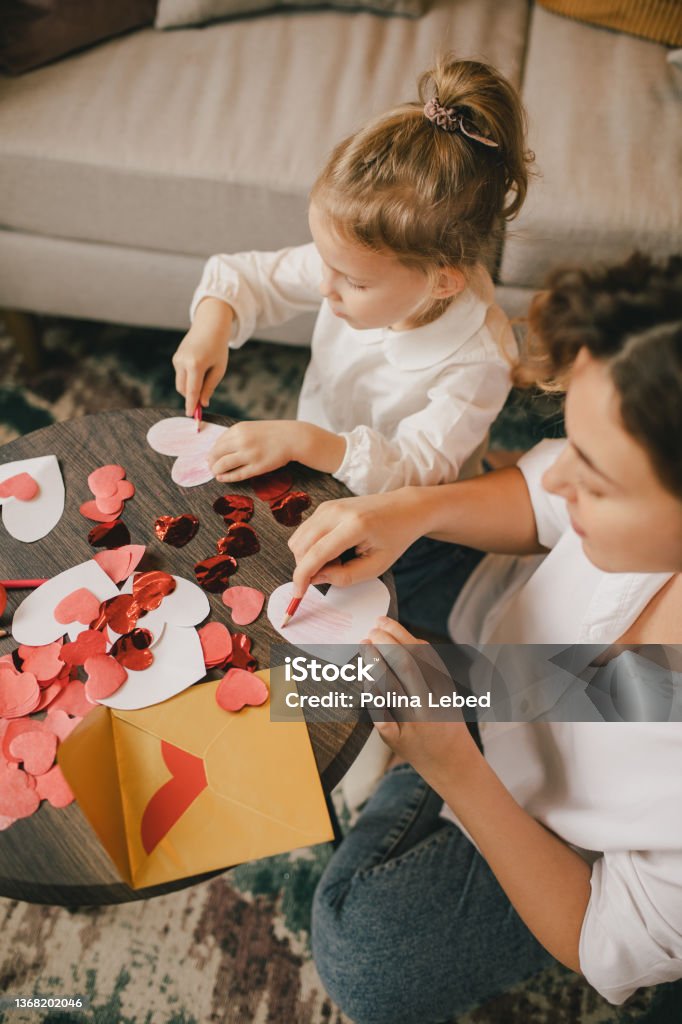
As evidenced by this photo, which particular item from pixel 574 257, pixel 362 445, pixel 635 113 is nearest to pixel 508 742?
pixel 362 445

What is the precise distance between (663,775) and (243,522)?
0.51 m

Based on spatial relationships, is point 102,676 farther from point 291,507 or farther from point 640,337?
point 640,337

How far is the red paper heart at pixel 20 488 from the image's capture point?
848 millimetres

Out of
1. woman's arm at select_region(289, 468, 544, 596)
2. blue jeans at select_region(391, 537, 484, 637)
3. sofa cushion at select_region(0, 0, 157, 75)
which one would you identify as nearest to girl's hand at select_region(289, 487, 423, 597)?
woman's arm at select_region(289, 468, 544, 596)

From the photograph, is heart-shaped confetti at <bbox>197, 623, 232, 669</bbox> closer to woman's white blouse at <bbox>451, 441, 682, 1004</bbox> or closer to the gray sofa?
woman's white blouse at <bbox>451, 441, 682, 1004</bbox>

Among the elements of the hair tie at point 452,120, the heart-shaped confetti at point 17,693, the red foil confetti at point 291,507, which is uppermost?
the hair tie at point 452,120

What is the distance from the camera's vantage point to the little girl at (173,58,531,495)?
2.80 ft

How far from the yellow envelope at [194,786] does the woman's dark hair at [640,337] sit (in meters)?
0.42

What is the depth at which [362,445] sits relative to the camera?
0.91 metres

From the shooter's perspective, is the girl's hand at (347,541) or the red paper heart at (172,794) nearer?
the red paper heart at (172,794)

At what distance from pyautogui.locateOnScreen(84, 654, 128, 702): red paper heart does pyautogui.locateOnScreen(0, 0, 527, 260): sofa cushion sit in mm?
916

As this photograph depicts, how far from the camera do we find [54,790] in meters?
0.68

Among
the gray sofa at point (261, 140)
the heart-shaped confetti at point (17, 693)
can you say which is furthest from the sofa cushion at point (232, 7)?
the heart-shaped confetti at point (17, 693)

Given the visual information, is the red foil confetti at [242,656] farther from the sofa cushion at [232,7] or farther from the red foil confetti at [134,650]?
the sofa cushion at [232,7]
